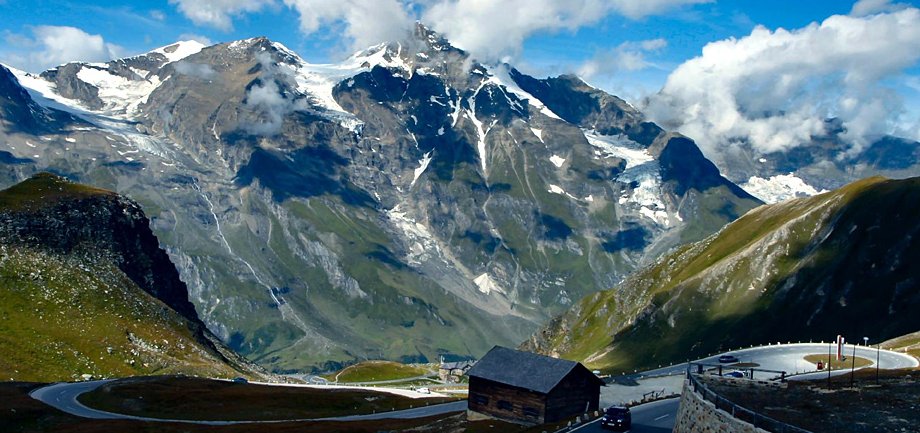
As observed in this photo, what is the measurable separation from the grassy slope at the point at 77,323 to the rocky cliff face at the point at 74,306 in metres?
0.17

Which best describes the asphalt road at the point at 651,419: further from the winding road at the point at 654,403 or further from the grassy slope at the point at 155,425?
the grassy slope at the point at 155,425

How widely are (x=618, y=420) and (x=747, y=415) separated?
27.4 m

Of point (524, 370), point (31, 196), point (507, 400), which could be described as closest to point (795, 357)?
point (524, 370)

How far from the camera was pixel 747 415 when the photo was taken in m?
41.0

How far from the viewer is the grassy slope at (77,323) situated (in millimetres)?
144500

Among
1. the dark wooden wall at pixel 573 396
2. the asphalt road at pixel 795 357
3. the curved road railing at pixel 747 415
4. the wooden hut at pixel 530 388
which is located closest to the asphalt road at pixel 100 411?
the wooden hut at pixel 530 388

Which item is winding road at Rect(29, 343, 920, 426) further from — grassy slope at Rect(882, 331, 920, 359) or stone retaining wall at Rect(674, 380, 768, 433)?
stone retaining wall at Rect(674, 380, 768, 433)

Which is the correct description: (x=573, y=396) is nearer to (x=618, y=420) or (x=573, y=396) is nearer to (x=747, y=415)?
(x=618, y=420)

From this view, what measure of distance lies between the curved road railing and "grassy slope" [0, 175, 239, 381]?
124 meters

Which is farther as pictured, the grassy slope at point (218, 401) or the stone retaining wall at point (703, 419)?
the grassy slope at point (218, 401)

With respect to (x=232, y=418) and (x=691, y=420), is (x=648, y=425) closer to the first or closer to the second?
(x=691, y=420)

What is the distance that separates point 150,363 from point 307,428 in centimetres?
7742

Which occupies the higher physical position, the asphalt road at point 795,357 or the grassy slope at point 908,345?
the grassy slope at point 908,345

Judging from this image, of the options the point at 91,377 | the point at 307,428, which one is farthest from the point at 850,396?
the point at 91,377
